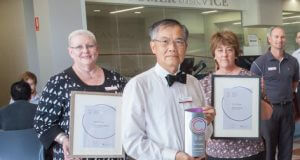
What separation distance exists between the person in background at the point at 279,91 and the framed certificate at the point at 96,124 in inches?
91.8

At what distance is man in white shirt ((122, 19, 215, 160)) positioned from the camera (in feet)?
5.54

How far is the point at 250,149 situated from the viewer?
2781 mm

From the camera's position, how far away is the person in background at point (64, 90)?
240 centimetres

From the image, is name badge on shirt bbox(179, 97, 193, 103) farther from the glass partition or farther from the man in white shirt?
the glass partition

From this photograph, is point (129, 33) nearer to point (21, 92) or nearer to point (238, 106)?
point (21, 92)

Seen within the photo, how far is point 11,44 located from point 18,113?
15.4 ft

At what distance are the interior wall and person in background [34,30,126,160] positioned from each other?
5492mm

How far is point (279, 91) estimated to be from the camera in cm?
449

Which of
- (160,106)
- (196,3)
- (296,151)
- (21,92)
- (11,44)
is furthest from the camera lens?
(196,3)

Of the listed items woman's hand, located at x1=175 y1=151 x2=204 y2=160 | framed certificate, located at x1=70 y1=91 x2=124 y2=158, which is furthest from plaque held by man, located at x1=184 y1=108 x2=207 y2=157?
framed certificate, located at x1=70 y1=91 x2=124 y2=158

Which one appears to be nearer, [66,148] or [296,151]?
[66,148]

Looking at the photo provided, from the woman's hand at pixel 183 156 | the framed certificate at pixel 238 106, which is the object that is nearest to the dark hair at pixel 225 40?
the framed certificate at pixel 238 106

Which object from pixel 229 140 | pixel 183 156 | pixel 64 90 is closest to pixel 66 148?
pixel 64 90

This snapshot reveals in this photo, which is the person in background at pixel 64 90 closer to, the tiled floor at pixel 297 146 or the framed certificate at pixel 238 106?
the framed certificate at pixel 238 106
